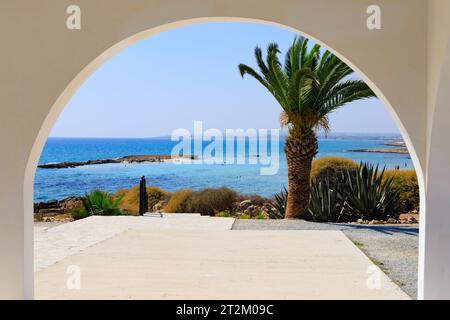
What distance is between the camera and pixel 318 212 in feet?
45.9

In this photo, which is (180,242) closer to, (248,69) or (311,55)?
(248,69)

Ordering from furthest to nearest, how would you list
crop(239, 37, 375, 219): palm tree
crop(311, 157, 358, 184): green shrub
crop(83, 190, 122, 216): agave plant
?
crop(311, 157, 358, 184): green shrub
crop(83, 190, 122, 216): agave plant
crop(239, 37, 375, 219): palm tree

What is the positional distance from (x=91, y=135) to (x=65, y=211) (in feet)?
47.7

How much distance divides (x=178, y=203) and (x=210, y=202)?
5.22ft

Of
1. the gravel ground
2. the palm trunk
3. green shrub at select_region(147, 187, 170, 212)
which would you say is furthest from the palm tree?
green shrub at select_region(147, 187, 170, 212)

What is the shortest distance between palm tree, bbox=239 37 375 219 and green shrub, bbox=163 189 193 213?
8.92 meters

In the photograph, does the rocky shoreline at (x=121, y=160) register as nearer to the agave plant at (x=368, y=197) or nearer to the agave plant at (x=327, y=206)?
the agave plant at (x=327, y=206)

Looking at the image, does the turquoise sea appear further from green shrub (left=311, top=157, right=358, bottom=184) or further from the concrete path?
the concrete path

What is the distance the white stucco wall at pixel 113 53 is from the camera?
4277 millimetres

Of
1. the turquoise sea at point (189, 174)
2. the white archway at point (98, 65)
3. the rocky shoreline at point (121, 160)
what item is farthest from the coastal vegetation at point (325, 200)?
the white archway at point (98, 65)

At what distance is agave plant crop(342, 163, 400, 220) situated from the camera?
44.5 ft

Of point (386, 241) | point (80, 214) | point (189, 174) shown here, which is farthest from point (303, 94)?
point (189, 174)

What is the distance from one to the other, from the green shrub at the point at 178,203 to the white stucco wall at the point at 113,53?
1795 cm

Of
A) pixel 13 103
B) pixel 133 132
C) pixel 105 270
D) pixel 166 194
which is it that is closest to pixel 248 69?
pixel 105 270
